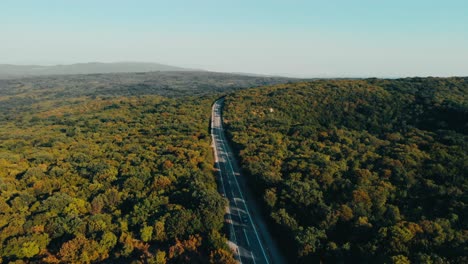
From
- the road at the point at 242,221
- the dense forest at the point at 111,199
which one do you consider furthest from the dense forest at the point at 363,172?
the dense forest at the point at 111,199

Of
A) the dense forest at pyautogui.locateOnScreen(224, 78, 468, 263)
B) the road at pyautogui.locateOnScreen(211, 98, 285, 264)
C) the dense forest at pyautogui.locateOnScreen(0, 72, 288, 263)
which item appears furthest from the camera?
the road at pyautogui.locateOnScreen(211, 98, 285, 264)

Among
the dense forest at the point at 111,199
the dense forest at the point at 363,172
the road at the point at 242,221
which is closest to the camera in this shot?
the dense forest at the point at 363,172

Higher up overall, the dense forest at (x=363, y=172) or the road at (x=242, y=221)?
the dense forest at (x=363, y=172)

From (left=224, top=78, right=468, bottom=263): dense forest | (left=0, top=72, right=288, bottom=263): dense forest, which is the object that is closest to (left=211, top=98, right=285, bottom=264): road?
(left=224, top=78, right=468, bottom=263): dense forest

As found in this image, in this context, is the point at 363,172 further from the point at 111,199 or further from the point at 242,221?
the point at 111,199

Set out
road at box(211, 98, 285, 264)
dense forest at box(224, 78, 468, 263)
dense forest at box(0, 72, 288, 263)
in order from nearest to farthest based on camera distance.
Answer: dense forest at box(224, 78, 468, 263)
dense forest at box(0, 72, 288, 263)
road at box(211, 98, 285, 264)

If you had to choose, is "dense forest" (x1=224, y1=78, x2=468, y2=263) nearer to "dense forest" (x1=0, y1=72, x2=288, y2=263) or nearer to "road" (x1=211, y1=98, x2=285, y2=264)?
"road" (x1=211, y1=98, x2=285, y2=264)

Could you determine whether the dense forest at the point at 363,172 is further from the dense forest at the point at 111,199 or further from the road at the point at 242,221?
the dense forest at the point at 111,199
